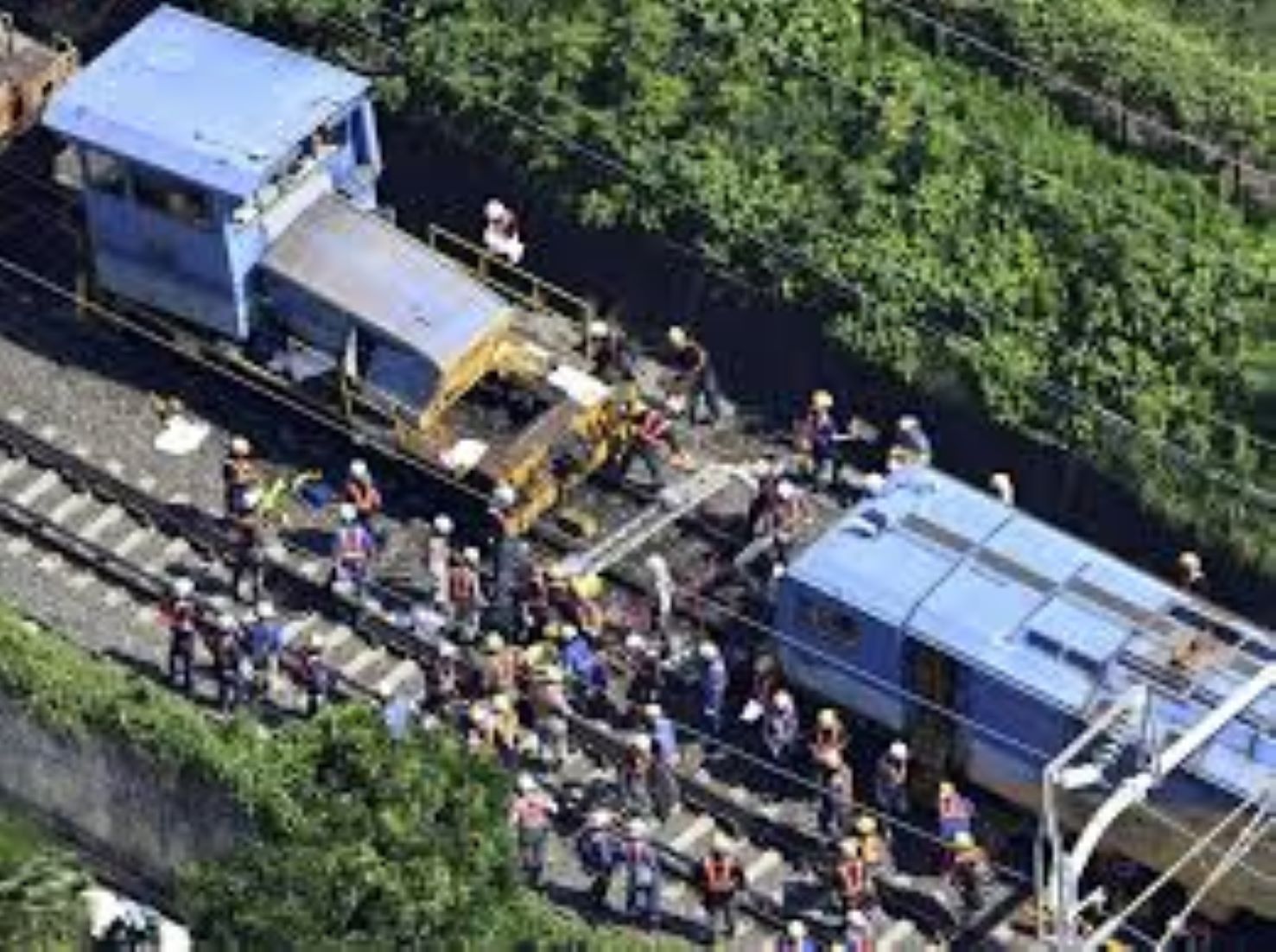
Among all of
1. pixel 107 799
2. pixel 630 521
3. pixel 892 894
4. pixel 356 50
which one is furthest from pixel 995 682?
pixel 356 50

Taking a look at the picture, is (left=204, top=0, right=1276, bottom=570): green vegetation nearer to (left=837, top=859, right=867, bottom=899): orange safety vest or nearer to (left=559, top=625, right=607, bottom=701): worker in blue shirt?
(left=559, top=625, right=607, bottom=701): worker in blue shirt

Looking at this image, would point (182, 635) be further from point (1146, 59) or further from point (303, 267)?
point (1146, 59)

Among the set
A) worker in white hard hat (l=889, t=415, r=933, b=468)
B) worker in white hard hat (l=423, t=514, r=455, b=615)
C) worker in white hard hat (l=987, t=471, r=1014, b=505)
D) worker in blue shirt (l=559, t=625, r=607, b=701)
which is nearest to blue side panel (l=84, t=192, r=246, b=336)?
worker in white hard hat (l=423, t=514, r=455, b=615)

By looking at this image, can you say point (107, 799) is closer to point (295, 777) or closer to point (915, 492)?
point (295, 777)

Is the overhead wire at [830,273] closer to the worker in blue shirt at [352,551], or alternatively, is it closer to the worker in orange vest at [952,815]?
the worker in orange vest at [952,815]

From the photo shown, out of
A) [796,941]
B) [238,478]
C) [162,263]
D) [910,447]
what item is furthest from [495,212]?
[796,941]

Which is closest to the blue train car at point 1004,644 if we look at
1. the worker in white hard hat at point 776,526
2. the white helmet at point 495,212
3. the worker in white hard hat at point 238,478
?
the worker in white hard hat at point 776,526
